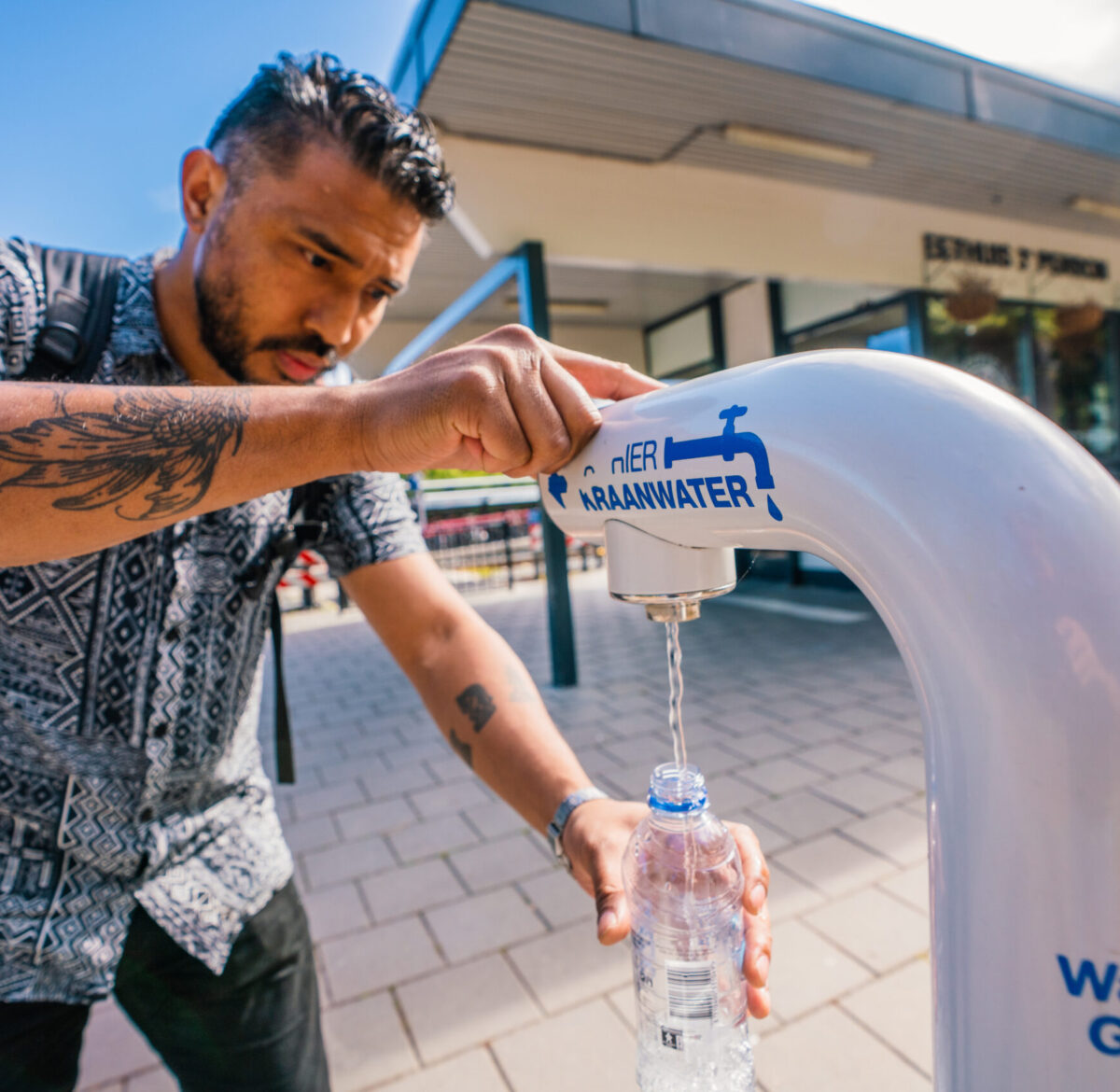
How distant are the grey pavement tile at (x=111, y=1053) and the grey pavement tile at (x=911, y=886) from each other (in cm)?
233

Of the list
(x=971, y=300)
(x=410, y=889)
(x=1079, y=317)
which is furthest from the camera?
(x=1079, y=317)

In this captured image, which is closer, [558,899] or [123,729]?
[123,729]

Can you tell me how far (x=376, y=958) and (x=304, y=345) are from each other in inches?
79.9

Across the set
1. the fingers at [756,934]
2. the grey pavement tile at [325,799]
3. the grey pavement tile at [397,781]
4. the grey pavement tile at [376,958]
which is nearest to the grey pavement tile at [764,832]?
the grey pavement tile at [376,958]

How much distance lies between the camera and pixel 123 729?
1171 mm

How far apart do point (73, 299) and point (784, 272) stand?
20.2 ft

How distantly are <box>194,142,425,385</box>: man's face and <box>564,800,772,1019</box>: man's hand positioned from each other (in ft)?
3.08

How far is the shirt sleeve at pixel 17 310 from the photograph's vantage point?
3.32 feet

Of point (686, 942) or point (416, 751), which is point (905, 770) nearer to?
point (416, 751)

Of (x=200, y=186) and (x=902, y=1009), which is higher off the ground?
(x=200, y=186)

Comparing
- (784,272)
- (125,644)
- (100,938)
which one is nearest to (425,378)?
(125,644)

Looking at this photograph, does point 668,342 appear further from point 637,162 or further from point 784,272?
point 637,162

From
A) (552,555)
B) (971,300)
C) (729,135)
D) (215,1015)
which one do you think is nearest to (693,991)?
(215,1015)

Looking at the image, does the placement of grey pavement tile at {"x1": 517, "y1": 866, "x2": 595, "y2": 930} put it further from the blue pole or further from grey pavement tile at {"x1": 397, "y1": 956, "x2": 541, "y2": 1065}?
the blue pole
